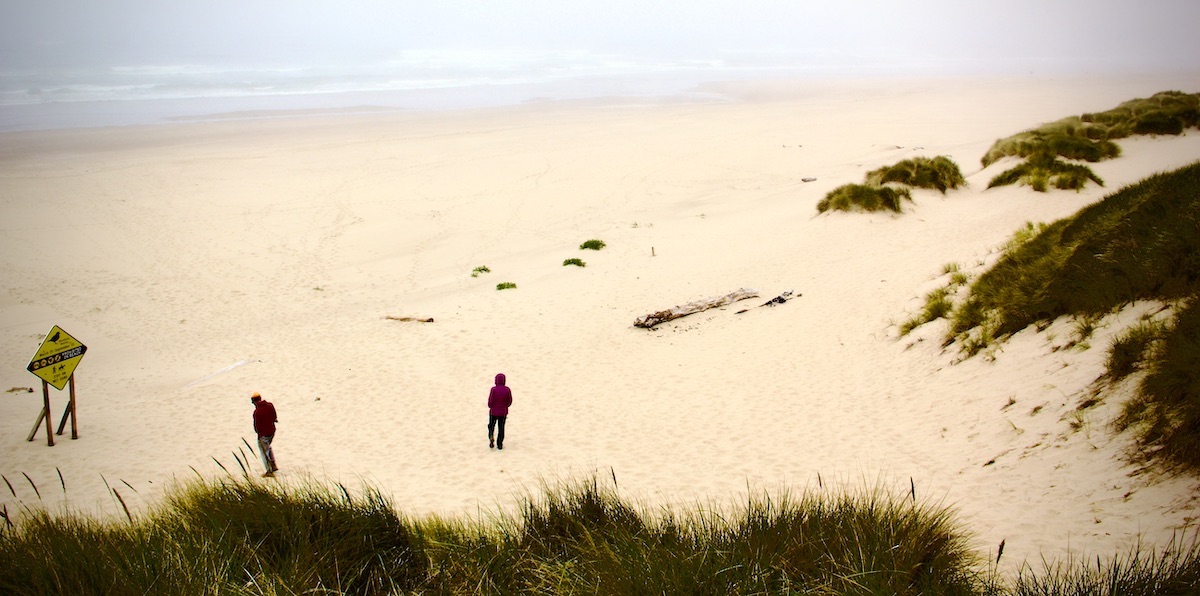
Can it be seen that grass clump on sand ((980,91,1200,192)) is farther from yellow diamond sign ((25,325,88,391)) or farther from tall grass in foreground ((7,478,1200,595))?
yellow diamond sign ((25,325,88,391))

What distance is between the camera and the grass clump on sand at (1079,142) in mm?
20391

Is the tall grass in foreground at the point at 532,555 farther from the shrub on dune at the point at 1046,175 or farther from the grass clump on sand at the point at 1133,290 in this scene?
the shrub on dune at the point at 1046,175

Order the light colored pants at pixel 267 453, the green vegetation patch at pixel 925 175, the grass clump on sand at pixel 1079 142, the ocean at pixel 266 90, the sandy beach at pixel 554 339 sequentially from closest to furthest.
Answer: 1. the sandy beach at pixel 554 339
2. the light colored pants at pixel 267 453
3. the grass clump on sand at pixel 1079 142
4. the green vegetation patch at pixel 925 175
5. the ocean at pixel 266 90

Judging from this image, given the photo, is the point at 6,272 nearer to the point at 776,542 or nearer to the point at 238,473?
the point at 238,473

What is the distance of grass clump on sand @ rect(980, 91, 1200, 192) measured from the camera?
66.9ft

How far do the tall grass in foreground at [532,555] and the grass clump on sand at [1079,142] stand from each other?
1930 cm

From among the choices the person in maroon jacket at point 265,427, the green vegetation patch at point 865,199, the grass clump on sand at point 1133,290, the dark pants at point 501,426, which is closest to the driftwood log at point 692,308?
the grass clump on sand at point 1133,290

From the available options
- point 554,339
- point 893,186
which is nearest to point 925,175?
point 893,186

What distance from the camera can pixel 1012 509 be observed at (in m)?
6.10

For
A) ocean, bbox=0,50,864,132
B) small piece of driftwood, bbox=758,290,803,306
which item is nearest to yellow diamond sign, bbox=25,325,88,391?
small piece of driftwood, bbox=758,290,803,306

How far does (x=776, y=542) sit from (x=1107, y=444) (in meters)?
3.85

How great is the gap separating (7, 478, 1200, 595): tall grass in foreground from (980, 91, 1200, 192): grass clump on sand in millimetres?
19296

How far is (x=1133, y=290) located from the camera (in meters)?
8.48

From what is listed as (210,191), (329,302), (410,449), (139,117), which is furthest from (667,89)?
(410,449)
